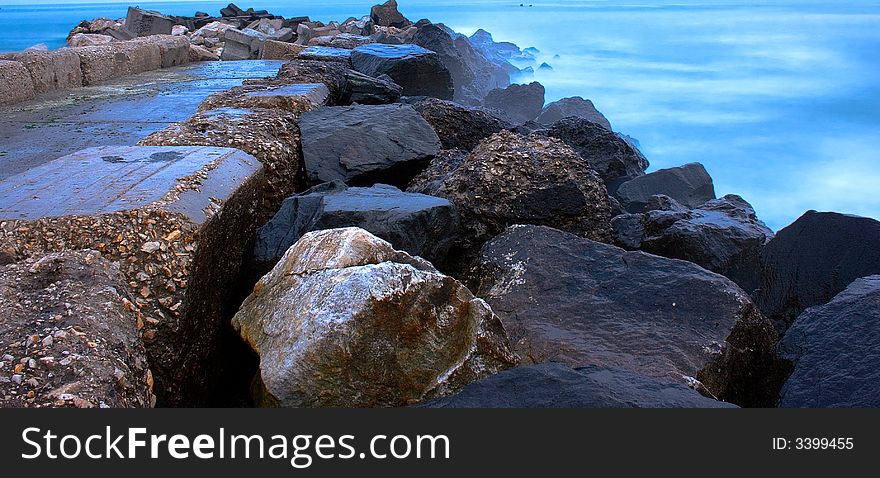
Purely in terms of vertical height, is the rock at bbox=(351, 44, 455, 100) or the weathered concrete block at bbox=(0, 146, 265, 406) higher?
the rock at bbox=(351, 44, 455, 100)

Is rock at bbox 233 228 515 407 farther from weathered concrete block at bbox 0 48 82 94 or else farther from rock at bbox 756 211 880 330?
weathered concrete block at bbox 0 48 82 94

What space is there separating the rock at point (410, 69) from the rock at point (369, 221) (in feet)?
14.3

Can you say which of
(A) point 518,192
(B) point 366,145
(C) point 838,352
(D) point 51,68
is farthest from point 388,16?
(C) point 838,352

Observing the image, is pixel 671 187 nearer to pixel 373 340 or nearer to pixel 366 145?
pixel 366 145

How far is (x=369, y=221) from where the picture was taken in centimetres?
284

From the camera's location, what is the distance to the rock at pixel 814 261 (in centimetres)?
327

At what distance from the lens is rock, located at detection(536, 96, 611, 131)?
566 inches

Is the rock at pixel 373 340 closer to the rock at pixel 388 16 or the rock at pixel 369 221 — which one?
the rock at pixel 369 221

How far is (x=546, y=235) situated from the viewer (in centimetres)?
304

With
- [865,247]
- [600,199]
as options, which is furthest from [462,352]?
[865,247]

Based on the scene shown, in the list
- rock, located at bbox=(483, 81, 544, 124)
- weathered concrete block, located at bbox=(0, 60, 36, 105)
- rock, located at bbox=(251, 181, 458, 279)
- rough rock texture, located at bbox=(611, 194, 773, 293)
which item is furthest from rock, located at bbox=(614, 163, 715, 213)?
rock, located at bbox=(483, 81, 544, 124)

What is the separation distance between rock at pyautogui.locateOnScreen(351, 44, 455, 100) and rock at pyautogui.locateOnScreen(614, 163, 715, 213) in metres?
2.47

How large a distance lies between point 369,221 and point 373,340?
0.88 m

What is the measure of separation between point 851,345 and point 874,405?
0.36 meters
